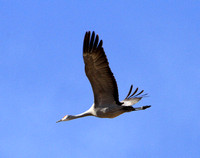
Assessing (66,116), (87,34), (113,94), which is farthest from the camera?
(66,116)

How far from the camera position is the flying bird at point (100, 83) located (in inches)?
584

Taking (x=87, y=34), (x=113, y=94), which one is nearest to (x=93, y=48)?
(x=87, y=34)

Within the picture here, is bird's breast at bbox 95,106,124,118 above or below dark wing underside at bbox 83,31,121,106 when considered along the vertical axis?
below

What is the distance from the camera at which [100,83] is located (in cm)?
1549

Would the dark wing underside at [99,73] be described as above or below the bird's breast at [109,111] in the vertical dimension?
above

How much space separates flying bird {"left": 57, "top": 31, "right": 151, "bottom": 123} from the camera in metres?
14.8

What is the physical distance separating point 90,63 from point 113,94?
5.02 ft

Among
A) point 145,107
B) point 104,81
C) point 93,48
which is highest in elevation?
point 93,48

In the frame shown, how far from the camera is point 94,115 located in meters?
16.0

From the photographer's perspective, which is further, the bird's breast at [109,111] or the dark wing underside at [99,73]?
the bird's breast at [109,111]

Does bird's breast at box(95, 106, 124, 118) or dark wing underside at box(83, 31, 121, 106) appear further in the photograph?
bird's breast at box(95, 106, 124, 118)

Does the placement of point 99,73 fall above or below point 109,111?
above

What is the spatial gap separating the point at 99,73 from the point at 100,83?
0.48 meters

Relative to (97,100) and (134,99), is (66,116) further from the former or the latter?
(134,99)
